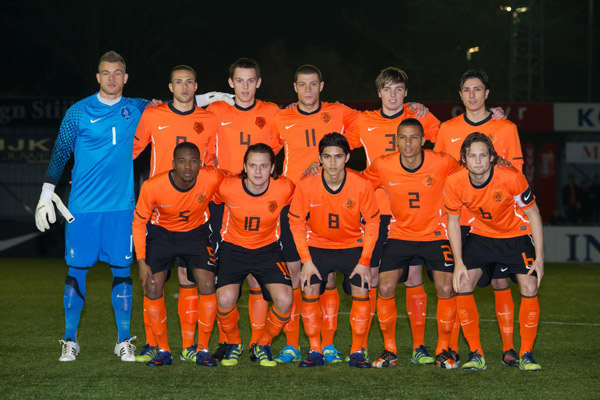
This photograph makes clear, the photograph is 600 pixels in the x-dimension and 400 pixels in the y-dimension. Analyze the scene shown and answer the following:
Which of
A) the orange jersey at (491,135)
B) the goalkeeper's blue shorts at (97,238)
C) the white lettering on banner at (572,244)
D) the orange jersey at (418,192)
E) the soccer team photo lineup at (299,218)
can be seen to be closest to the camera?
the soccer team photo lineup at (299,218)

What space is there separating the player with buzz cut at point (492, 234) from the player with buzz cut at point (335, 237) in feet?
2.02

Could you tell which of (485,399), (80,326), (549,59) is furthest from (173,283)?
(549,59)

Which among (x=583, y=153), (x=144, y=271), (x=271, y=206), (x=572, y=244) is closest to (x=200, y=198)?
(x=271, y=206)

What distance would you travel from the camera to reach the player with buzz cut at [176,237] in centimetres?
593

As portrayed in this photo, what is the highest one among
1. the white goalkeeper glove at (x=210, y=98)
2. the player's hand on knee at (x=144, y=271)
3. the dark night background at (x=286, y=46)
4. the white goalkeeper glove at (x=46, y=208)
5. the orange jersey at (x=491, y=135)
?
the dark night background at (x=286, y=46)

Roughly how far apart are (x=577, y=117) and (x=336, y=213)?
524 inches

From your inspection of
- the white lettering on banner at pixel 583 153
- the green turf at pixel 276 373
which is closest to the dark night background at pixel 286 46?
the white lettering on banner at pixel 583 153

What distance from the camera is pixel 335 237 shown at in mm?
6074

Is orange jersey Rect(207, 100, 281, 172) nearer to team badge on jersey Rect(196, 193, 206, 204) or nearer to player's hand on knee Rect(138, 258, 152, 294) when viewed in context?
team badge on jersey Rect(196, 193, 206, 204)

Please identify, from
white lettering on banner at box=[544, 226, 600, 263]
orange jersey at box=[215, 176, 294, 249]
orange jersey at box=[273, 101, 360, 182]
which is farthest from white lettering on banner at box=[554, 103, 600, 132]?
orange jersey at box=[215, 176, 294, 249]

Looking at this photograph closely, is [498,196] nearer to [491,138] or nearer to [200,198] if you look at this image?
[491,138]

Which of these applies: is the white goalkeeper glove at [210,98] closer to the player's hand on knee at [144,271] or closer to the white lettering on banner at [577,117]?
the player's hand on knee at [144,271]

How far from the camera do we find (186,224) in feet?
19.9

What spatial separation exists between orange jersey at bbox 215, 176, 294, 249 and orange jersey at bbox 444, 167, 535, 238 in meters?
1.18
